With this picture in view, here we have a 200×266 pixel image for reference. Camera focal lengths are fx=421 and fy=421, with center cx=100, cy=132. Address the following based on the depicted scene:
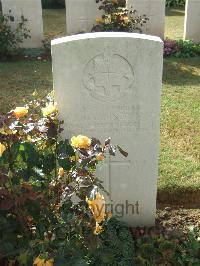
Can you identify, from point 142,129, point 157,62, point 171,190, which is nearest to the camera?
point 157,62

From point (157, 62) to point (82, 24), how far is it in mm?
5952

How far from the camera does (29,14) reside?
8.20 meters

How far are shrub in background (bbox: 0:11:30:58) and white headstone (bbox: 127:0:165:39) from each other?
2.12 m

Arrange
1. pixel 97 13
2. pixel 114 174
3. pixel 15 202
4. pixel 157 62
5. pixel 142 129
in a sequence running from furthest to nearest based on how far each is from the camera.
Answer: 1. pixel 97 13
2. pixel 114 174
3. pixel 142 129
4. pixel 157 62
5. pixel 15 202

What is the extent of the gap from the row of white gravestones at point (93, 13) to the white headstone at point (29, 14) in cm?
60

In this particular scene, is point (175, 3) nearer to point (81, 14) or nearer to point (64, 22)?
point (64, 22)

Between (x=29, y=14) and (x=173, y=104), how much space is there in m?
3.88

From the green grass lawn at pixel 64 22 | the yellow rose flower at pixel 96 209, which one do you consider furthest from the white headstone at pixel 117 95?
the green grass lawn at pixel 64 22

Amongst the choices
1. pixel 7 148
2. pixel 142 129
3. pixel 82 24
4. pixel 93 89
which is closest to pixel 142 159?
pixel 142 129

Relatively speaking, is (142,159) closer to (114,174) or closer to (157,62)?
(114,174)

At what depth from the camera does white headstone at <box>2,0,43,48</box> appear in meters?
8.06

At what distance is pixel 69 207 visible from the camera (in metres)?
2.43

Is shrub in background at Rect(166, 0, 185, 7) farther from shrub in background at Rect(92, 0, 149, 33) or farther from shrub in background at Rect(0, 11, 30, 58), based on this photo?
shrub in background at Rect(0, 11, 30, 58)

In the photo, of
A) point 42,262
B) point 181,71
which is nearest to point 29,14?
point 181,71
